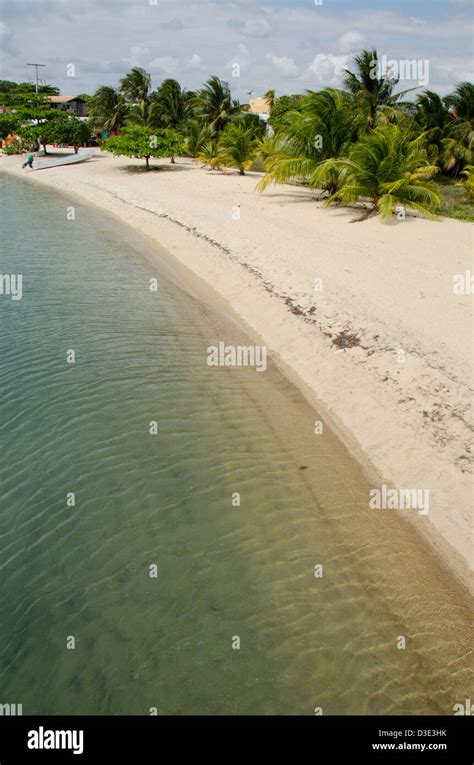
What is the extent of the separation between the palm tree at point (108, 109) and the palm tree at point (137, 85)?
11.6 feet

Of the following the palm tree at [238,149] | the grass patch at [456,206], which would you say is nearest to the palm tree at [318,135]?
the grass patch at [456,206]

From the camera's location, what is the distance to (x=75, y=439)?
7422mm

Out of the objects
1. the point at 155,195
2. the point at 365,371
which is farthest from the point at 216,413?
the point at 155,195

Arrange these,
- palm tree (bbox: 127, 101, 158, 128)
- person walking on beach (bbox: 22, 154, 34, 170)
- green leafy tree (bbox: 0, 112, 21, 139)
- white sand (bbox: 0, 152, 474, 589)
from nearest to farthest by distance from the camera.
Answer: white sand (bbox: 0, 152, 474, 589)
person walking on beach (bbox: 22, 154, 34, 170)
palm tree (bbox: 127, 101, 158, 128)
green leafy tree (bbox: 0, 112, 21, 139)

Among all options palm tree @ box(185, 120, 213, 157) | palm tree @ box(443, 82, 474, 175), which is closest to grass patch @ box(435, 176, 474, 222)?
palm tree @ box(443, 82, 474, 175)

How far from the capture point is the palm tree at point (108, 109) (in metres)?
51.8

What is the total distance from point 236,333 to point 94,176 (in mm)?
27770

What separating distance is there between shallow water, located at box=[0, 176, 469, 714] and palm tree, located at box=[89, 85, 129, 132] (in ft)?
161

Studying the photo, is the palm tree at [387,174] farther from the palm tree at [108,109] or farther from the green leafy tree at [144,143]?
the palm tree at [108,109]

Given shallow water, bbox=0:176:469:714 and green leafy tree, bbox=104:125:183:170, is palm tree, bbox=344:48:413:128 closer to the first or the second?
green leafy tree, bbox=104:125:183:170

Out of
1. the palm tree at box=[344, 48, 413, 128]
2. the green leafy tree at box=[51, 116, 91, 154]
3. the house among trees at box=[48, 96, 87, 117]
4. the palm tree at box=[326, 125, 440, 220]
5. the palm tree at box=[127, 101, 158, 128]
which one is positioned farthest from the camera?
the house among trees at box=[48, 96, 87, 117]

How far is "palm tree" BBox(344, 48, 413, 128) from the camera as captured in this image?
29.5 metres

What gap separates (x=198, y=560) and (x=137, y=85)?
50.5 metres

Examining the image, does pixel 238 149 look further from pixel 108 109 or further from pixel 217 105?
pixel 108 109
